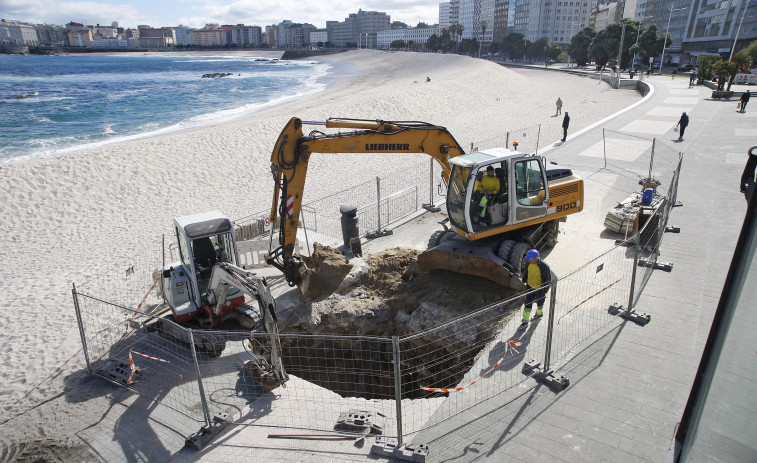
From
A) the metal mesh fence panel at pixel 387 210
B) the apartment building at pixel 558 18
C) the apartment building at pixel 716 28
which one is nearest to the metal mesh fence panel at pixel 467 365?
the metal mesh fence panel at pixel 387 210

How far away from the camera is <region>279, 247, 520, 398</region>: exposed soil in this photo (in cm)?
892

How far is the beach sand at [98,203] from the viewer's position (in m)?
8.87

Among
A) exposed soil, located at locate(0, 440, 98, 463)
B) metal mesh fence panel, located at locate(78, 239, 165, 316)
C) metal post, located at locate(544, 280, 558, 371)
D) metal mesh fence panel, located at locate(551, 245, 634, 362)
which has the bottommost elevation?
metal mesh fence panel, located at locate(78, 239, 165, 316)

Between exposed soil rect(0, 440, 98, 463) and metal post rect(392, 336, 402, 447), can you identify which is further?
exposed soil rect(0, 440, 98, 463)

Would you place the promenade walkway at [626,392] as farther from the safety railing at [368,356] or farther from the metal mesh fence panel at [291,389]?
the metal mesh fence panel at [291,389]

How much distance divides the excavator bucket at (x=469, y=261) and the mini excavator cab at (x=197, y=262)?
400 cm

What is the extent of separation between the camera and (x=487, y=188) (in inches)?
381

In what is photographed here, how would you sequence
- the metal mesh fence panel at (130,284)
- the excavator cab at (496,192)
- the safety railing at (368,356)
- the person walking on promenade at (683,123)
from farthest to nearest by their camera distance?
the person walking on promenade at (683,123)
the metal mesh fence panel at (130,284)
the excavator cab at (496,192)
the safety railing at (368,356)

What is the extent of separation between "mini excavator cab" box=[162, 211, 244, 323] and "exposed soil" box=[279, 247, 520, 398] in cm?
168

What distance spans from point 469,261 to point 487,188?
5.10 ft

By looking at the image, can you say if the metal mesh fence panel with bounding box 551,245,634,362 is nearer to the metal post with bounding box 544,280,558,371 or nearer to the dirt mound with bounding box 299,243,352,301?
the metal post with bounding box 544,280,558,371

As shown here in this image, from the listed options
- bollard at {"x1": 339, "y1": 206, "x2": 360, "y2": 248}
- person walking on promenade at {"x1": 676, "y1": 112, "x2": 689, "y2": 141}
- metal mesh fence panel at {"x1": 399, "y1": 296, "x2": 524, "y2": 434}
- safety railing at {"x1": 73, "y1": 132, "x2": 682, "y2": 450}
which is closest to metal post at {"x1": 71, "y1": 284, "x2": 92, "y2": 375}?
safety railing at {"x1": 73, "y1": 132, "x2": 682, "y2": 450}

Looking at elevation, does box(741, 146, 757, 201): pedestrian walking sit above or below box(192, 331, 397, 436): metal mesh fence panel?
above

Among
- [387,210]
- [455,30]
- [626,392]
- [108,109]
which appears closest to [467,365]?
[626,392]
